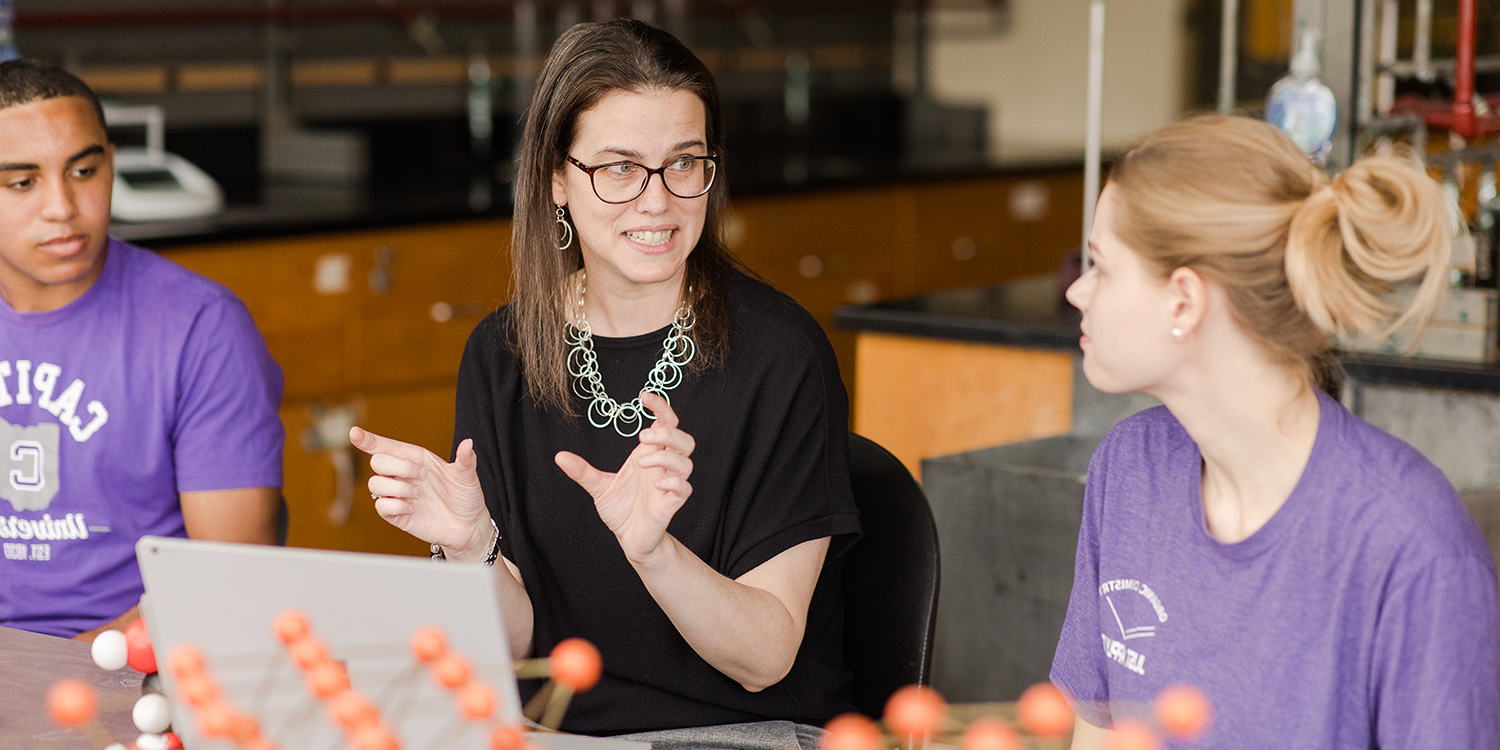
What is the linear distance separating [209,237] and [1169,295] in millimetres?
2276

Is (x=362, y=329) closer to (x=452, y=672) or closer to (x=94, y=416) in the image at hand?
(x=94, y=416)

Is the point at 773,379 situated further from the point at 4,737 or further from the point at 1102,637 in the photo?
the point at 4,737

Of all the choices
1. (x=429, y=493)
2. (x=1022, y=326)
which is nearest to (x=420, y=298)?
(x=1022, y=326)

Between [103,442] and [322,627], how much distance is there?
93 centimetres

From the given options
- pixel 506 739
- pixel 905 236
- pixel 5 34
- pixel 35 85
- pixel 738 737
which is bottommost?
pixel 738 737

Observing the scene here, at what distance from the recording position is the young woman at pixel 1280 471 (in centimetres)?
105

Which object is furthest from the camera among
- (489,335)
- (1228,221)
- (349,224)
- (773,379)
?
(349,224)

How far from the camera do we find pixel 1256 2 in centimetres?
304

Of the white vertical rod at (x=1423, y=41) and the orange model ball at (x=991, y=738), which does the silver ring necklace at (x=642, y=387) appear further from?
the white vertical rod at (x=1423, y=41)

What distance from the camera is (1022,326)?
233cm

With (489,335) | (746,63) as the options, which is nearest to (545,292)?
(489,335)

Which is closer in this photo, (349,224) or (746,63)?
(349,224)

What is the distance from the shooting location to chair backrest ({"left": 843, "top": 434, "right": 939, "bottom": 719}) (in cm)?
147

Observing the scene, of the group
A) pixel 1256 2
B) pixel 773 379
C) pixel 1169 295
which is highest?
pixel 1256 2
